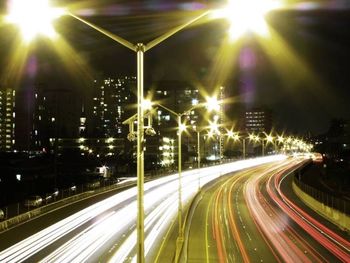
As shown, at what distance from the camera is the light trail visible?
2844cm

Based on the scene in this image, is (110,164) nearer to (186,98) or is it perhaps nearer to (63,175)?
(63,175)

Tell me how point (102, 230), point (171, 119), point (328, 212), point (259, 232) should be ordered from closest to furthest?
1. point (102, 230)
2. point (259, 232)
3. point (328, 212)
4. point (171, 119)

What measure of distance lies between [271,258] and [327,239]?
8.85 metres

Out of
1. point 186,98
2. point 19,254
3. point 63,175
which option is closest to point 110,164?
point 63,175

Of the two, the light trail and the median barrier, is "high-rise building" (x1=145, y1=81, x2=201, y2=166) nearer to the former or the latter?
the median barrier

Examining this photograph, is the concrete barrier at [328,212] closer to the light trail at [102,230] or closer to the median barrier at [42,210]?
the light trail at [102,230]

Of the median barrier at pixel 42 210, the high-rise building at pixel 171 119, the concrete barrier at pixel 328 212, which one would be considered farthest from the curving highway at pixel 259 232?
the high-rise building at pixel 171 119

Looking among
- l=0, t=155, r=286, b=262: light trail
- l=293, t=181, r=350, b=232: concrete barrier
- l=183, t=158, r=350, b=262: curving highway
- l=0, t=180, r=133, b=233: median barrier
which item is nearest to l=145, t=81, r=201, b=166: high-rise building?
l=0, t=180, r=133, b=233: median barrier

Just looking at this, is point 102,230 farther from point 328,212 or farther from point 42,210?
point 328,212

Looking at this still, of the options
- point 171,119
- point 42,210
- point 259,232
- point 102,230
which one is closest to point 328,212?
point 259,232

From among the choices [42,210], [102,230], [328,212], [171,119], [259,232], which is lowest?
[259,232]

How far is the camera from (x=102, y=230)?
37.4 metres

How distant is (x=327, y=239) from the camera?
3603cm

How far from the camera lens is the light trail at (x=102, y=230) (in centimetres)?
2844
